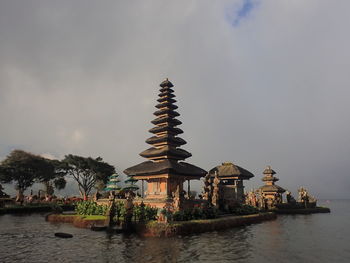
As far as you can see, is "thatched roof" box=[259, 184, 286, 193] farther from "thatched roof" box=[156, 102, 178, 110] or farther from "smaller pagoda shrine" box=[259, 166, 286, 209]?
"thatched roof" box=[156, 102, 178, 110]

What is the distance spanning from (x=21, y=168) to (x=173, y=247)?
5368 cm

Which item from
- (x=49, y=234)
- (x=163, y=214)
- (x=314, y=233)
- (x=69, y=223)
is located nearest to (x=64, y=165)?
(x=69, y=223)

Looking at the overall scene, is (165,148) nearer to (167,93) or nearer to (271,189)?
(167,93)

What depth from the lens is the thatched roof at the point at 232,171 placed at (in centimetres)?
5469

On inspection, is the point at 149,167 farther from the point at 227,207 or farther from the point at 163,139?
the point at 227,207

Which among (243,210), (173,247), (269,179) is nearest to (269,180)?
(269,179)

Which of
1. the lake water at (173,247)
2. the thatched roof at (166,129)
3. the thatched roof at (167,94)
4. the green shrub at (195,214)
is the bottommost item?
the lake water at (173,247)

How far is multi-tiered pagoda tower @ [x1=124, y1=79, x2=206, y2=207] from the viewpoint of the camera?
37188 mm

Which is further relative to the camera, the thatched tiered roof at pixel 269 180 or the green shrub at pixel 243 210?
the thatched tiered roof at pixel 269 180

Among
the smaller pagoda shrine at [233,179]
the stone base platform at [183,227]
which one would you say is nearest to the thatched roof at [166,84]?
the smaller pagoda shrine at [233,179]

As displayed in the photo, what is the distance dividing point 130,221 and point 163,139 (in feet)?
52.9

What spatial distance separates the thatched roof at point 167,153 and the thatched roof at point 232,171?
1489 centimetres

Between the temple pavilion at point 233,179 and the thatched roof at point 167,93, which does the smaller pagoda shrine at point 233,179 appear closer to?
the temple pavilion at point 233,179

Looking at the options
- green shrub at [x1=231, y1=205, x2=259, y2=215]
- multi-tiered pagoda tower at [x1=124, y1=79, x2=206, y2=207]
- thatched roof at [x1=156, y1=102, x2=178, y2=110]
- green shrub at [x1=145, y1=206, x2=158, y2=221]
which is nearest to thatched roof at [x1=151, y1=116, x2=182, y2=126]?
multi-tiered pagoda tower at [x1=124, y1=79, x2=206, y2=207]
